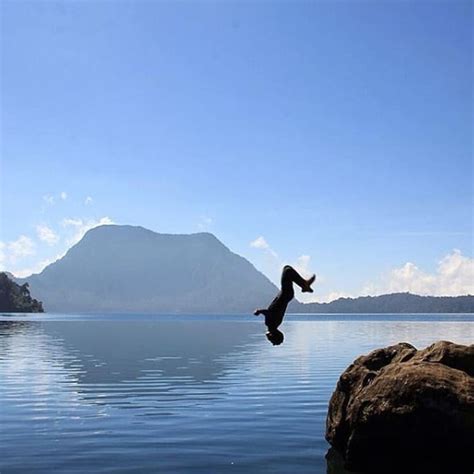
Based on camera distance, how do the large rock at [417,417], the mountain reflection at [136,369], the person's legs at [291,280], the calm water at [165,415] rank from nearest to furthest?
the person's legs at [291,280] → the large rock at [417,417] → the calm water at [165,415] → the mountain reflection at [136,369]

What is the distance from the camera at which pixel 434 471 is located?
60.3ft

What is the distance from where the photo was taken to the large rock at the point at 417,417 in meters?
18.1

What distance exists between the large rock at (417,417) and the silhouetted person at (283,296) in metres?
8.79

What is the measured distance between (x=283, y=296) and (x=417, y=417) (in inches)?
376

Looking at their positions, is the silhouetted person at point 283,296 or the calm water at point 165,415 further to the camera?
the calm water at point 165,415

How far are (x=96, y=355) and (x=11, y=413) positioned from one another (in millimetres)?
37200

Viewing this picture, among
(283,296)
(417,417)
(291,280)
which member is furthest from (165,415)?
(291,280)

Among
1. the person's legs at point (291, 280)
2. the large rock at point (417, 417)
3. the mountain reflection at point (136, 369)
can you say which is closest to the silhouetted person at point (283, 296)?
the person's legs at point (291, 280)

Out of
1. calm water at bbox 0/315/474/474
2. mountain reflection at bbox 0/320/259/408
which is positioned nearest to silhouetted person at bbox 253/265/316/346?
calm water at bbox 0/315/474/474

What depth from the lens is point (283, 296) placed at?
10.8m

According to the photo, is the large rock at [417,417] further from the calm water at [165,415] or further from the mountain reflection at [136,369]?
the mountain reflection at [136,369]

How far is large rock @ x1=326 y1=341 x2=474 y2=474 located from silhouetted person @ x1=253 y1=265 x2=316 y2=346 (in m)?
8.79

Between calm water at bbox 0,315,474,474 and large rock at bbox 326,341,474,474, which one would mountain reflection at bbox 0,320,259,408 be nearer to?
calm water at bbox 0,315,474,474

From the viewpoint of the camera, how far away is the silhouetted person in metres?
10.5
